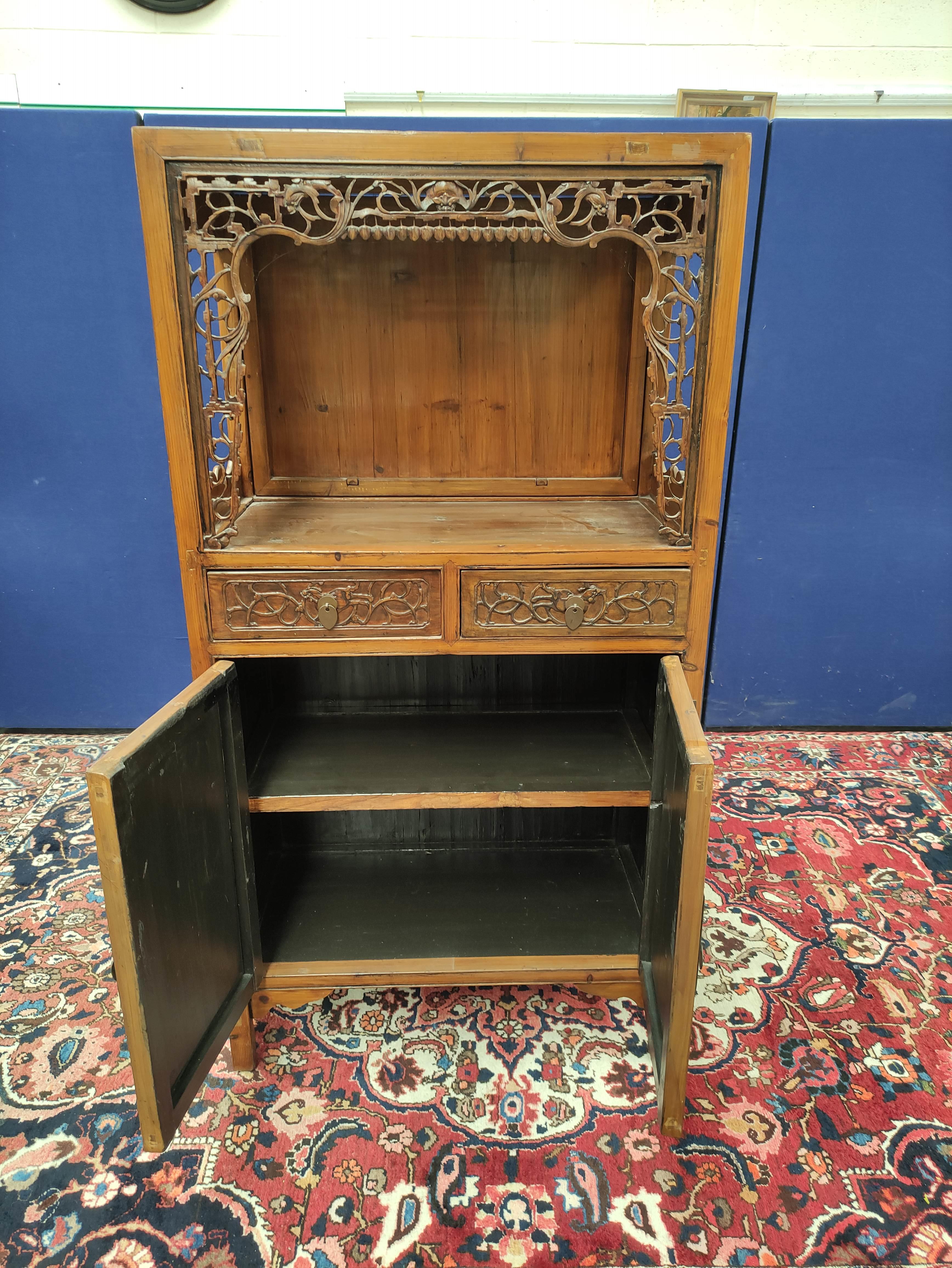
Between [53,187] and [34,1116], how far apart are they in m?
2.46

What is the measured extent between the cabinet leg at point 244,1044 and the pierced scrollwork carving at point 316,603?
78 cm

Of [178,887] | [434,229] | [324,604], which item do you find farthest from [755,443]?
[178,887]

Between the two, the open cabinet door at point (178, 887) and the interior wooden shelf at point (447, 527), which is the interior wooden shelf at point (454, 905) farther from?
the interior wooden shelf at point (447, 527)

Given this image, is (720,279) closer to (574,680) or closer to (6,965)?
(574,680)

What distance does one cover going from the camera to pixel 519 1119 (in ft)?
4.86

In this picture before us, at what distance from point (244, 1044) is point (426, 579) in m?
1.02

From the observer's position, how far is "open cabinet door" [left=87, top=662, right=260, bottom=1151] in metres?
1.08

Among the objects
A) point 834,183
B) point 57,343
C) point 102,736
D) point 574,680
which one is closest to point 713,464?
point 574,680

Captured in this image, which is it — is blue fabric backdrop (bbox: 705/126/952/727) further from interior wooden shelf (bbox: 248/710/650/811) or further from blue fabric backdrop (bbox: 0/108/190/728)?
blue fabric backdrop (bbox: 0/108/190/728)

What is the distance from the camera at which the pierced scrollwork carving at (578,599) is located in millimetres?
1469

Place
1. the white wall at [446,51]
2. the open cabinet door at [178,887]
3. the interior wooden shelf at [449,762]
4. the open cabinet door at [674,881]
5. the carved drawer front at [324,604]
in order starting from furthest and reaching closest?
the white wall at [446,51] → the interior wooden shelf at [449,762] → the carved drawer front at [324,604] → the open cabinet door at [674,881] → the open cabinet door at [178,887]

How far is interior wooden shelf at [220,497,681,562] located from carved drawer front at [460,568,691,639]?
1.7 inches

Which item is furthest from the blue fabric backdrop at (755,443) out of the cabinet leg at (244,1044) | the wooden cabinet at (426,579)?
the cabinet leg at (244,1044)

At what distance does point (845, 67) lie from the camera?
3.10m
